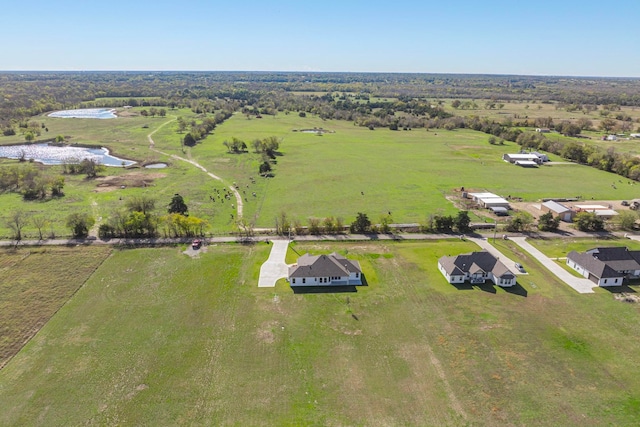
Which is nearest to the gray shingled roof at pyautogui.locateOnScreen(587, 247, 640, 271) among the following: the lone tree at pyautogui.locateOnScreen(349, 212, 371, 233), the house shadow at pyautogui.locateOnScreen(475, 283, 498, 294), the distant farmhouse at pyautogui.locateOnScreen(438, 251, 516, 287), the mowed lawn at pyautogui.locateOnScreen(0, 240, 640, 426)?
the mowed lawn at pyautogui.locateOnScreen(0, 240, 640, 426)

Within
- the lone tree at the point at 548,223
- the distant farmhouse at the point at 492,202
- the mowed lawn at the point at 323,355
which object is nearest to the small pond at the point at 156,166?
the mowed lawn at the point at 323,355

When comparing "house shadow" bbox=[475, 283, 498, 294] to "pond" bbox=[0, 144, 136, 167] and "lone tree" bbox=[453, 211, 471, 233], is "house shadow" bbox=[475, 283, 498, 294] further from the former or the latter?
"pond" bbox=[0, 144, 136, 167]

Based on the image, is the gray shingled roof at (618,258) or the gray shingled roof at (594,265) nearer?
the gray shingled roof at (594,265)

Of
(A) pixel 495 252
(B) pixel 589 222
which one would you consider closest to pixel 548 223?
(B) pixel 589 222

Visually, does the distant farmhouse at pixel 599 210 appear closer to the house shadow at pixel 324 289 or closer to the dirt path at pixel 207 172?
the house shadow at pixel 324 289

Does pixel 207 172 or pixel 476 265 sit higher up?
pixel 476 265

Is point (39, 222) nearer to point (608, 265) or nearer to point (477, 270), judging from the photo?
point (477, 270)
